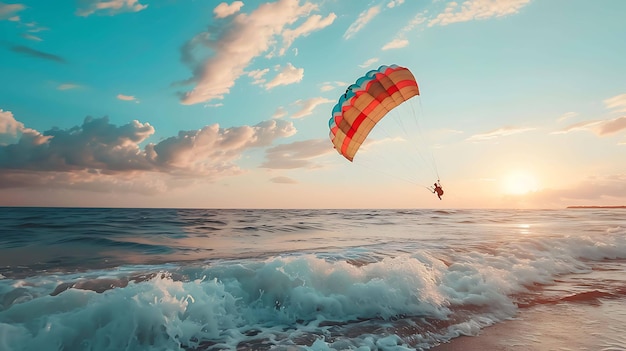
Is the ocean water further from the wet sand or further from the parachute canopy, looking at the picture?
the parachute canopy

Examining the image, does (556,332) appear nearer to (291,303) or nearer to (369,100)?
(291,303)

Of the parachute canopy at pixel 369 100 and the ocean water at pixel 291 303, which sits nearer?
the ocean water at pixel 291 303

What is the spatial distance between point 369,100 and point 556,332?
11668 millimetres

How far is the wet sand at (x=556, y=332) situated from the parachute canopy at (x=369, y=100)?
10657 millimetres

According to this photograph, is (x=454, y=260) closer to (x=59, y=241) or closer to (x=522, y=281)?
(x=522, y=281)

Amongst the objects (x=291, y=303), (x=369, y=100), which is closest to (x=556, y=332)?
(x=291, y=303)

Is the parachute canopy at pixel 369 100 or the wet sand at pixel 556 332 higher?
the parachute canopy at pixel 369 100

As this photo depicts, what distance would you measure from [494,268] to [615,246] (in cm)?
1180

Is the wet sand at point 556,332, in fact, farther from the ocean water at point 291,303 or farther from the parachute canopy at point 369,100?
the parachute canopy at point 369,100

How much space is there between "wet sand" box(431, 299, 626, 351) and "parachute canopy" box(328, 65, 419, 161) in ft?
35.0

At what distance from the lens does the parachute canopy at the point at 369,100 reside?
15.3 metres

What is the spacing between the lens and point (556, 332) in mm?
6500

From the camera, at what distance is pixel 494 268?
37.2ft

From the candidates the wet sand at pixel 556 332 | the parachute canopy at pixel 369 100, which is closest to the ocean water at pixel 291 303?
the wet sand at pixel 556 332
